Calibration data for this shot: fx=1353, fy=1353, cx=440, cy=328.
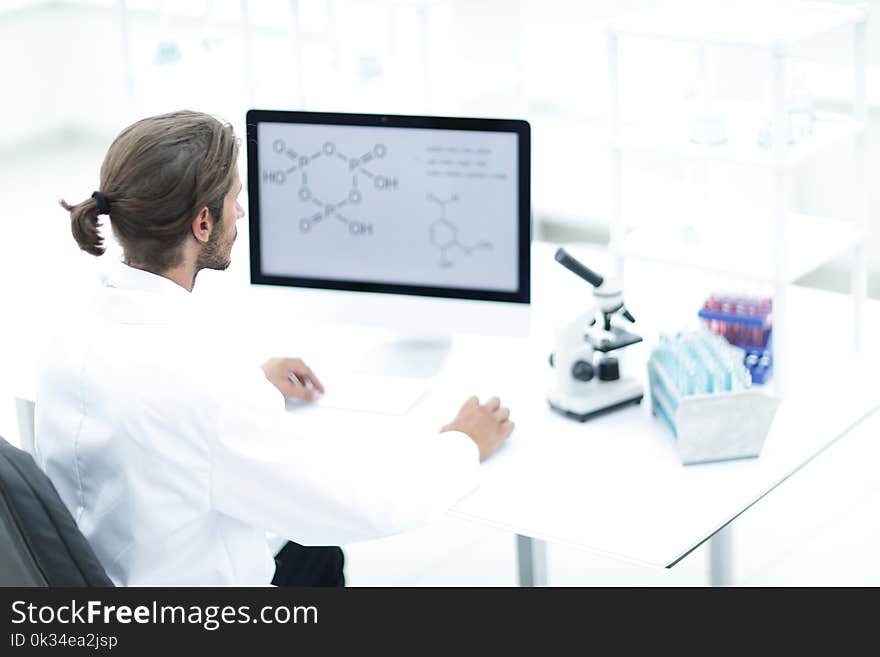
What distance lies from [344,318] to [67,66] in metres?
4.59

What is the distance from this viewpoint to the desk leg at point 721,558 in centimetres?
270

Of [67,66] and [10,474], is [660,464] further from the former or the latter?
[67,66]

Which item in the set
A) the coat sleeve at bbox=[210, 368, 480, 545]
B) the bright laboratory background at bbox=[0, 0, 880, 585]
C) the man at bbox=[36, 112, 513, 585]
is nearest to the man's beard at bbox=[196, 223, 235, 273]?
the man at bbox=[36, 112, 513, 585]

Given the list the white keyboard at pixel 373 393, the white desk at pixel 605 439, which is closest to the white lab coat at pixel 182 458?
the white desk at pixel 605 439

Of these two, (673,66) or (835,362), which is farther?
(673,66)

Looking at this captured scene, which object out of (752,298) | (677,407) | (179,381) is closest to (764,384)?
(752,298)

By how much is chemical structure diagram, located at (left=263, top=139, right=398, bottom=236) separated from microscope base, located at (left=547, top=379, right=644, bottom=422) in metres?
0.45

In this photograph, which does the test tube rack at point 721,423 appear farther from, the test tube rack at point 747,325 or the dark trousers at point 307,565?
the dark trousers at point 307,565

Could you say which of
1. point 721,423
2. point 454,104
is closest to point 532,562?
point 721,423

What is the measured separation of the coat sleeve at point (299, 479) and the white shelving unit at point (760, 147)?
0.76 metres

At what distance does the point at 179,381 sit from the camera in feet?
5.51

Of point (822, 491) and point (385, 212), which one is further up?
point (385, 212)

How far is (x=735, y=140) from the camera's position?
2.39 metres
